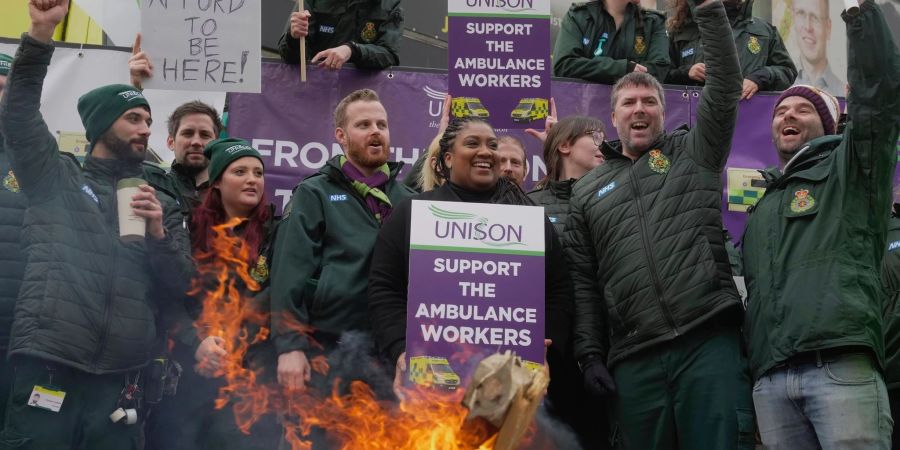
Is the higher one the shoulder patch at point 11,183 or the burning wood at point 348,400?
the shoulder patch at point 11,183

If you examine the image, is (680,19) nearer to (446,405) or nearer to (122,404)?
(446,405)

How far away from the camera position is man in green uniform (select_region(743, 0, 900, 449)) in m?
4.55

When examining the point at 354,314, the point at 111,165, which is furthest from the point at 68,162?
the point at 354,314

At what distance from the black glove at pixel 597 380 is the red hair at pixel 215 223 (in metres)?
1.81

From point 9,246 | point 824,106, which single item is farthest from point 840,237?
point 9,246

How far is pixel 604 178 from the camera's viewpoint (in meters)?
5.59

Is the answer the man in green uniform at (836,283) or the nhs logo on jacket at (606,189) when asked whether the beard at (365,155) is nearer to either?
the nhs logo on jacket at (606,189)

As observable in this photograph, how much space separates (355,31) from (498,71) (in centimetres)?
137

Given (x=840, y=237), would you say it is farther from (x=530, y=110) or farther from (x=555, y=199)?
(x=530, y=110)

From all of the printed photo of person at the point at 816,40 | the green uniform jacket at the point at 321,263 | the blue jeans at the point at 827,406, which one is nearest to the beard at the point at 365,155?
the green uniform jacket at the point at 321,263

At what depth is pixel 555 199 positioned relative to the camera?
20.0 feet

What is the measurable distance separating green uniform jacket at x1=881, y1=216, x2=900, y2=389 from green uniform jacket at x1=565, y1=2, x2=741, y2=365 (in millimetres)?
1001

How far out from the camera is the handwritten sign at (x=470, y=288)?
482 centimetres

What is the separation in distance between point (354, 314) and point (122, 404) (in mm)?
1159
